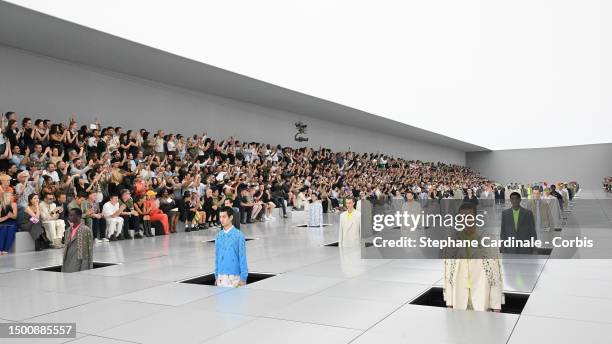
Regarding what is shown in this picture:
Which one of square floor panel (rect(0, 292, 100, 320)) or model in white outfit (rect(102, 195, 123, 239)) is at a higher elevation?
model in white outfit (rect(102, 195, 123, 239))

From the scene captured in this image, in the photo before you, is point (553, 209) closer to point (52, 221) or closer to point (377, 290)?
point (377, 290)

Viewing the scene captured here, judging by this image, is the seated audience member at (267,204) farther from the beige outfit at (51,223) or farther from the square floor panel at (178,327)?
the square floor panel at (178,327)

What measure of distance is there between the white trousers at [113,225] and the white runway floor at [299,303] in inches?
113

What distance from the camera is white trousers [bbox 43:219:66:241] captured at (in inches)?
468

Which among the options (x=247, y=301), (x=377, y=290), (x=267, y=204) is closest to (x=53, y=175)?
(x=267, y=204)

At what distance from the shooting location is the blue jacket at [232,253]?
709 centimetres

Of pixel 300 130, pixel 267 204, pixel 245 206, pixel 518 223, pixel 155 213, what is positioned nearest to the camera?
pixel 518 223

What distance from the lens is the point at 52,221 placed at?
39.2 ft

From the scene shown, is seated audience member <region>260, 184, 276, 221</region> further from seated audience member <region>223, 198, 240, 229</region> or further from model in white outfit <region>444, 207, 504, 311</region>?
model in white outfit <region>444, 207, 504, 311</region>

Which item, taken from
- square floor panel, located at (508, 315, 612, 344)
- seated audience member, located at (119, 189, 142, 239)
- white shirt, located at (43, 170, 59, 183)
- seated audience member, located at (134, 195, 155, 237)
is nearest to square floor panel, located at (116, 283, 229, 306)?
square floor panel, located at (508, 315, 612, 344)

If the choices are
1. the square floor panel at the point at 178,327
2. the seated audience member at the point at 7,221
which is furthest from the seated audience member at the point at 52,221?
the square floor panel at the point at 178,327

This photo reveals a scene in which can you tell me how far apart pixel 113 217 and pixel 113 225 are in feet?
0.68

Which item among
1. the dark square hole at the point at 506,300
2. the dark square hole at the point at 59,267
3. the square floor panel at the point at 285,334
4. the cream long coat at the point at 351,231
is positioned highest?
the cream long coat at the point at 351,231

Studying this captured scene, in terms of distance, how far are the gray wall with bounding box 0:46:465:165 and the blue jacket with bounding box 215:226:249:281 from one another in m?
11.9
